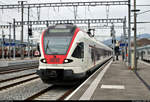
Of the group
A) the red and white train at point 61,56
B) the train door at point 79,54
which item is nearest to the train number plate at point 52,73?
the red and white train at point 61,56

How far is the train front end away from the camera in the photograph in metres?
9.95

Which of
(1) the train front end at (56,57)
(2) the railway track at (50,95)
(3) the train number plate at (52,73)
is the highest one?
(1) the train front end at (56,57)

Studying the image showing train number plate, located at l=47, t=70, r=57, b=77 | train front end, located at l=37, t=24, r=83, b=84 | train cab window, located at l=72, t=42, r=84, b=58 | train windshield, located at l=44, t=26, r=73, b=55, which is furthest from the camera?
train cab window, located at l=72, t=42, r=84, b=58

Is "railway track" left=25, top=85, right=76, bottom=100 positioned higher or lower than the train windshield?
lower

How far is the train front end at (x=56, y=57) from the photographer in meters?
9.95

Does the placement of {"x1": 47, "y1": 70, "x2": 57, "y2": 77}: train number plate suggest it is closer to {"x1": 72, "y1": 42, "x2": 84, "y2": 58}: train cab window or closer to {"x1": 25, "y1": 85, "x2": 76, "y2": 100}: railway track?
{"x1": 25, "y1": 85, "x2": 76, "y2": 100}: railway track

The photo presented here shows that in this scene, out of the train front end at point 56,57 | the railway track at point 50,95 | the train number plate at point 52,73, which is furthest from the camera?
the train front end at point 56,57

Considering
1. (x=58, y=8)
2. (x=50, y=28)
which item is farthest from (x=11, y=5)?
(x=50, y=28)

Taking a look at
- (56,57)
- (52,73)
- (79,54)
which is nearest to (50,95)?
(52,73)

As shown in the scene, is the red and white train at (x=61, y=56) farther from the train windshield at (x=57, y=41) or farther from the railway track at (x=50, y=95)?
the railway track at (x=50, y=95)

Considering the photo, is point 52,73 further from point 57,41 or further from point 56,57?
point 57,41

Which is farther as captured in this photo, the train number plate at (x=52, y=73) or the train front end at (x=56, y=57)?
the train front end at (x=56, y=57)

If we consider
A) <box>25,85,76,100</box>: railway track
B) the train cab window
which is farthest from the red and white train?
<box>25,85,76,100</box>: railway track

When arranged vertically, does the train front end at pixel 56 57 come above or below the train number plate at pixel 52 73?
above
